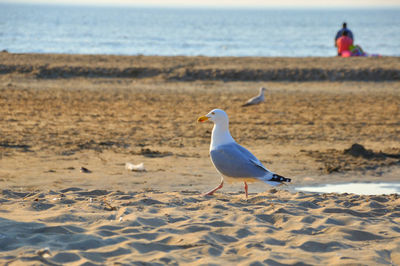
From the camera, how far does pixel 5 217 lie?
5.48m

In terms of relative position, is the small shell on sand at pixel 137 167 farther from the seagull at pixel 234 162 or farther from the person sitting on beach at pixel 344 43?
the person sitting on beach at pixel 344 43

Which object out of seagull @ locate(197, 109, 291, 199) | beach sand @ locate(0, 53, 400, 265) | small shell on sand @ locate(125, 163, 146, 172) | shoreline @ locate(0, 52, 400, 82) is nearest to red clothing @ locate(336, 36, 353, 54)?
shoreline @ locate(0, 52, 400, 82)

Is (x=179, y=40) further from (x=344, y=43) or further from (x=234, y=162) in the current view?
(x=234, y=162)

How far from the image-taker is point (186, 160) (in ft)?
31.0

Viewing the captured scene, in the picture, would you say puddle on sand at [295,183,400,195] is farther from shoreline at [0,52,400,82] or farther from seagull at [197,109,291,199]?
shoreline at [0,52,400,82]

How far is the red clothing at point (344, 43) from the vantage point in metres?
23.3

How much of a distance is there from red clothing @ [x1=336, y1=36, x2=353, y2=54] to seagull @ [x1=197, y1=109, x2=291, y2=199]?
17.5 metres

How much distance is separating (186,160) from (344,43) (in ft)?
52.2

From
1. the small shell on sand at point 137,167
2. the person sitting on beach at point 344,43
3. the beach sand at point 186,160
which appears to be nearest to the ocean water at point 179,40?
the person sitting on beach at point 344,43

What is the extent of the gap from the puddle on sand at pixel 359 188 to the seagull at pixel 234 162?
5.38ft

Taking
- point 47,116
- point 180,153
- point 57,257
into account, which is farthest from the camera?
point 47,116

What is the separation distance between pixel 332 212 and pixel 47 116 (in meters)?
7.79

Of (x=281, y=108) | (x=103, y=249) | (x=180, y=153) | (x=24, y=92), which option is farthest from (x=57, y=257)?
(x=24, y=92)

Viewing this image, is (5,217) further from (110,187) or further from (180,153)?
(180,153)
